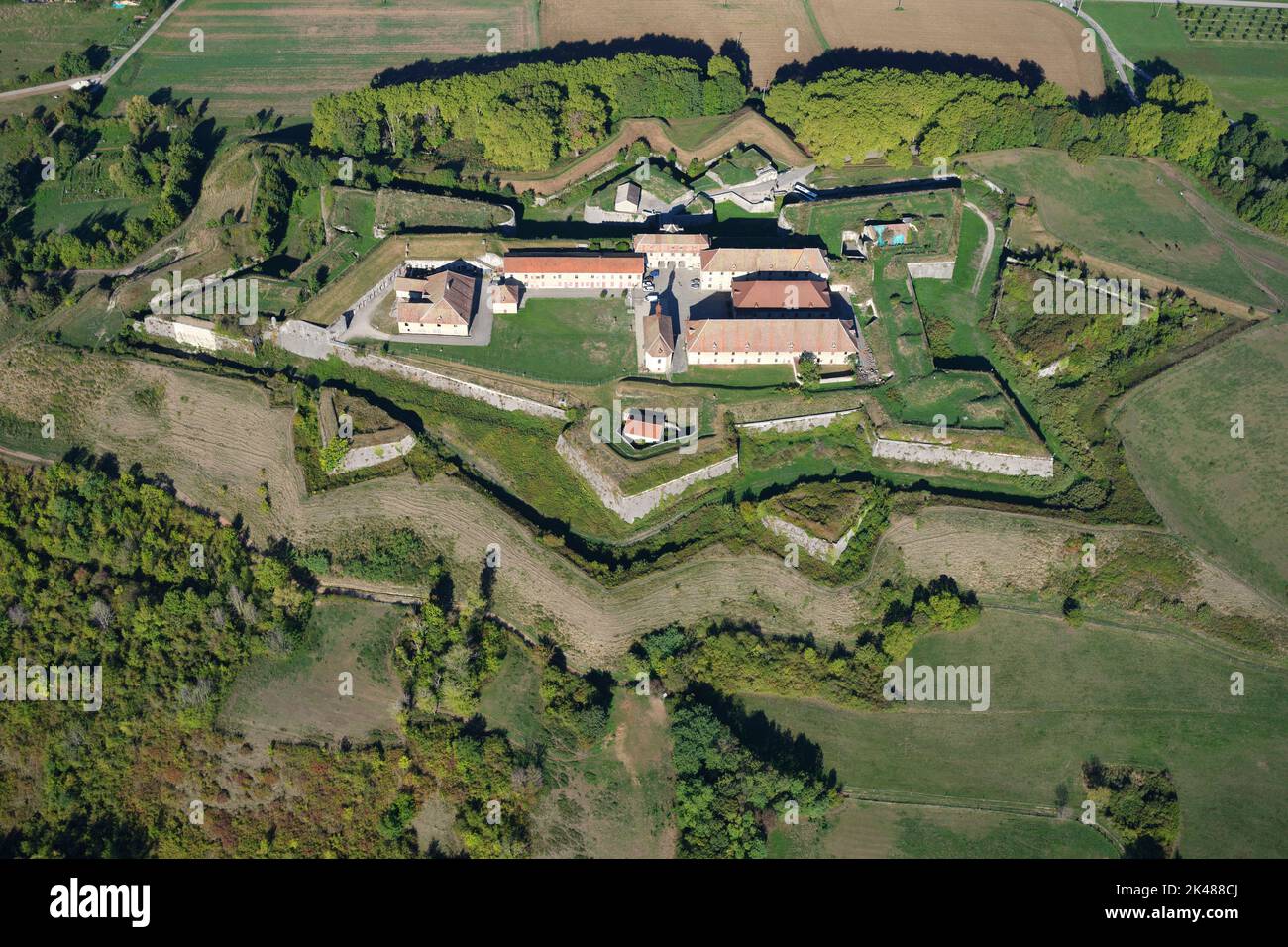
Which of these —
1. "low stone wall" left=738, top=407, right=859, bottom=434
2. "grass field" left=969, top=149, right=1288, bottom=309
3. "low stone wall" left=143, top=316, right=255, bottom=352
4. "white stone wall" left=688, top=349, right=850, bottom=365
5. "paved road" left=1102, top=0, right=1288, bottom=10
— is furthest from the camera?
"paved road" left=1102, top=0, right=1288, bottom=10

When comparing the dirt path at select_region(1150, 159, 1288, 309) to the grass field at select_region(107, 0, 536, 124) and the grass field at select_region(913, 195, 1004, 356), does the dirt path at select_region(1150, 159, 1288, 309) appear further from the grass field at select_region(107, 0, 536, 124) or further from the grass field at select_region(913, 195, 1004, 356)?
the grass field at select_region(107, 0, 536, 124)

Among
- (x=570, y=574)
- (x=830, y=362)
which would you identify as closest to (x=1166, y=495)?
(x=830, y=362)

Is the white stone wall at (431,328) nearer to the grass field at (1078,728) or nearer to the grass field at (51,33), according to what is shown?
the grass field at (1078,728)

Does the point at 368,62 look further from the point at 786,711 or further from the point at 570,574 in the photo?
the point at 786,711

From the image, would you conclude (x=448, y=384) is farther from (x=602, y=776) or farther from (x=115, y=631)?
(x=602, y=776)

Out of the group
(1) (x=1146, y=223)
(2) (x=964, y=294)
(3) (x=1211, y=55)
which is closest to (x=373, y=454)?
(2) (x=964, y=294)

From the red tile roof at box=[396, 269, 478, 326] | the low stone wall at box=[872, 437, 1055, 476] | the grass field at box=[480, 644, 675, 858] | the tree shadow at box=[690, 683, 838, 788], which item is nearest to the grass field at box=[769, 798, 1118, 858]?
the tree shadow at box=[690, 683, 838, 788]
